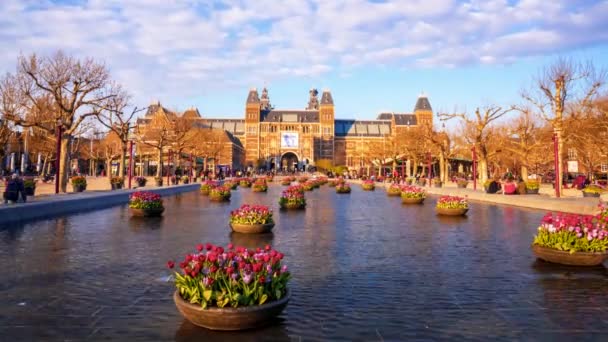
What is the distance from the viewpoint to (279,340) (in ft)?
15.5

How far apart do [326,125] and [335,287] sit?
467ft

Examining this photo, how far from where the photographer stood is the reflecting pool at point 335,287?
500 cm

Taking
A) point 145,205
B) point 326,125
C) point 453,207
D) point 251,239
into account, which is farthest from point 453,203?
point 326,125

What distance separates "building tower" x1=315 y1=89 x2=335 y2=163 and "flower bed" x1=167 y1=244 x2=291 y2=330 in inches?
5616

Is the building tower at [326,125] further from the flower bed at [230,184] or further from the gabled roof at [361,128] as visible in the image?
the flower bed at [230,184]

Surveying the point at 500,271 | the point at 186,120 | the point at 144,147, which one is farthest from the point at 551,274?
the point at 144,147

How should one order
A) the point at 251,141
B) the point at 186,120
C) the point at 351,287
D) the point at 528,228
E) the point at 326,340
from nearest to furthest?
the point at 326,340
the point at 351,287
the point at 528,228
the point at 186,120
the point at 251,141

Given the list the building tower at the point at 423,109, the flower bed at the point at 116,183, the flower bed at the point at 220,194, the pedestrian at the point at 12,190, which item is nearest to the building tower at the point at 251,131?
the building tower at the point at 423,109

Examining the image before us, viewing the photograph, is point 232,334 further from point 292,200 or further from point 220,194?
point 220,194

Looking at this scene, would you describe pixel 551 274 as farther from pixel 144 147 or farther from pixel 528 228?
pixel 144 147

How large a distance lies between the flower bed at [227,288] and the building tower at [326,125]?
14263cm

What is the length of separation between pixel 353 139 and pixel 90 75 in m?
131

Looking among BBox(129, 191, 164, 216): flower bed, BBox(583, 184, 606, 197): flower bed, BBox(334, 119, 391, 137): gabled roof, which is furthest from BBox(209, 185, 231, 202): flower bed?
BBox(334, 119, 391, 137): gabled roof

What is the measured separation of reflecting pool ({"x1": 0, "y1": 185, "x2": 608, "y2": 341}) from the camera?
5004mm
